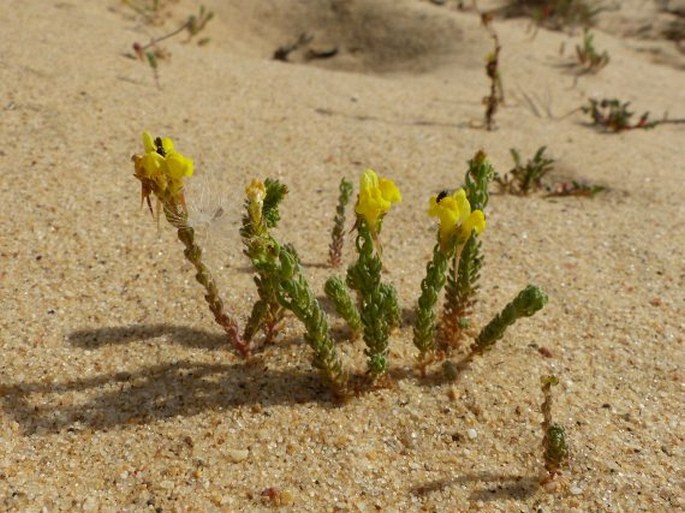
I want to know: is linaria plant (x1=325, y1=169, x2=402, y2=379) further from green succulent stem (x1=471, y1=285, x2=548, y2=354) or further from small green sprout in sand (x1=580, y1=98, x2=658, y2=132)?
small green sprout in sand (x1=580, y1=98, x2=658, y2=132)

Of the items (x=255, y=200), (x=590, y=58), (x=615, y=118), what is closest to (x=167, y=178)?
(x=255, y=200)

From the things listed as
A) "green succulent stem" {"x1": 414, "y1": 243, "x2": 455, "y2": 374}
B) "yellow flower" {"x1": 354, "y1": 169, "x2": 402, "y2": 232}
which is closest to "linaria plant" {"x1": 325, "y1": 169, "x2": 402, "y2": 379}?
"yellow flower" {"x1": 354, "y1": 169, "x2": 402, "y2": 232}

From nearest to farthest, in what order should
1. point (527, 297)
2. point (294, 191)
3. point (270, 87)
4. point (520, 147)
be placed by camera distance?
point (527, 297)
point (294, 191)
point (520, 147)
point (270, 87)

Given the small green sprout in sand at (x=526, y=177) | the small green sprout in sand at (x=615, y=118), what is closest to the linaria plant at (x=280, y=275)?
the small green sprout in sand at (x=526, y=177)

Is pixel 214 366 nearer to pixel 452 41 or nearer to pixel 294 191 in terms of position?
pixel 294 191

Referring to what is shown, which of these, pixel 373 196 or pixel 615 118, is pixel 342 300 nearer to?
pixel 373 196

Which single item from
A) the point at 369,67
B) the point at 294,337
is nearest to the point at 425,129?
the point at 369,67
